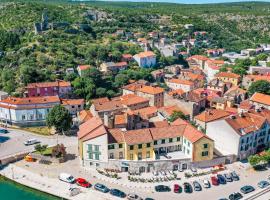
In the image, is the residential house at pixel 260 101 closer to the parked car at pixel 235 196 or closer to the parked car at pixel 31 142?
the parked car at pixel 235 196

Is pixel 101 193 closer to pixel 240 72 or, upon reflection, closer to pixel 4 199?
pixel 4 199

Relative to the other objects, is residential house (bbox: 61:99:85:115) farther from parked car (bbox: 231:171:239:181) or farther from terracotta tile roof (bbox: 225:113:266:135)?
parked car (bbox: 231:171:239:181)

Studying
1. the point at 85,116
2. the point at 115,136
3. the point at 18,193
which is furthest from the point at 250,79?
the point at 18,193

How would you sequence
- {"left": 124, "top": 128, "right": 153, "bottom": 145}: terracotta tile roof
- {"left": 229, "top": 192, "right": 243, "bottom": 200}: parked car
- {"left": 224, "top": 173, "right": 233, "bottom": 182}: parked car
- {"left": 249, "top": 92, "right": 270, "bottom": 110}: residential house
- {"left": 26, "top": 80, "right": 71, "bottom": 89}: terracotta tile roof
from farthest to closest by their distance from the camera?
{"left": 26, "top": 80, "right": 71, "bottom": 89}: terracotta tile roof < {"left": 249, "top": 92, "right": 270, "bottom": 110}: residential house < {"left": 124, "top": 128, "right": 153, "bottom": 145}: terracotta tile roof < {"left": 224, "top": 173, "right": 233, "bottom": 182}: parked car < {"left": 229, "top": 192, "right": 243, "bottom": 200}: parked car

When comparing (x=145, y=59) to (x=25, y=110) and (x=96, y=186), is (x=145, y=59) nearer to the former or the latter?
(x=25, y=110)

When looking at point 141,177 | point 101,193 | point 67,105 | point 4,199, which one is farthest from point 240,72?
point 4,199

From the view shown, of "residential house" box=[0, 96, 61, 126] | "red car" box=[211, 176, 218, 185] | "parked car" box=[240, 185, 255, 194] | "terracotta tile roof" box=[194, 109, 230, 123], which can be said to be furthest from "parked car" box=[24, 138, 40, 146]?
"parked car" box=[240, 185, 255, 194]
